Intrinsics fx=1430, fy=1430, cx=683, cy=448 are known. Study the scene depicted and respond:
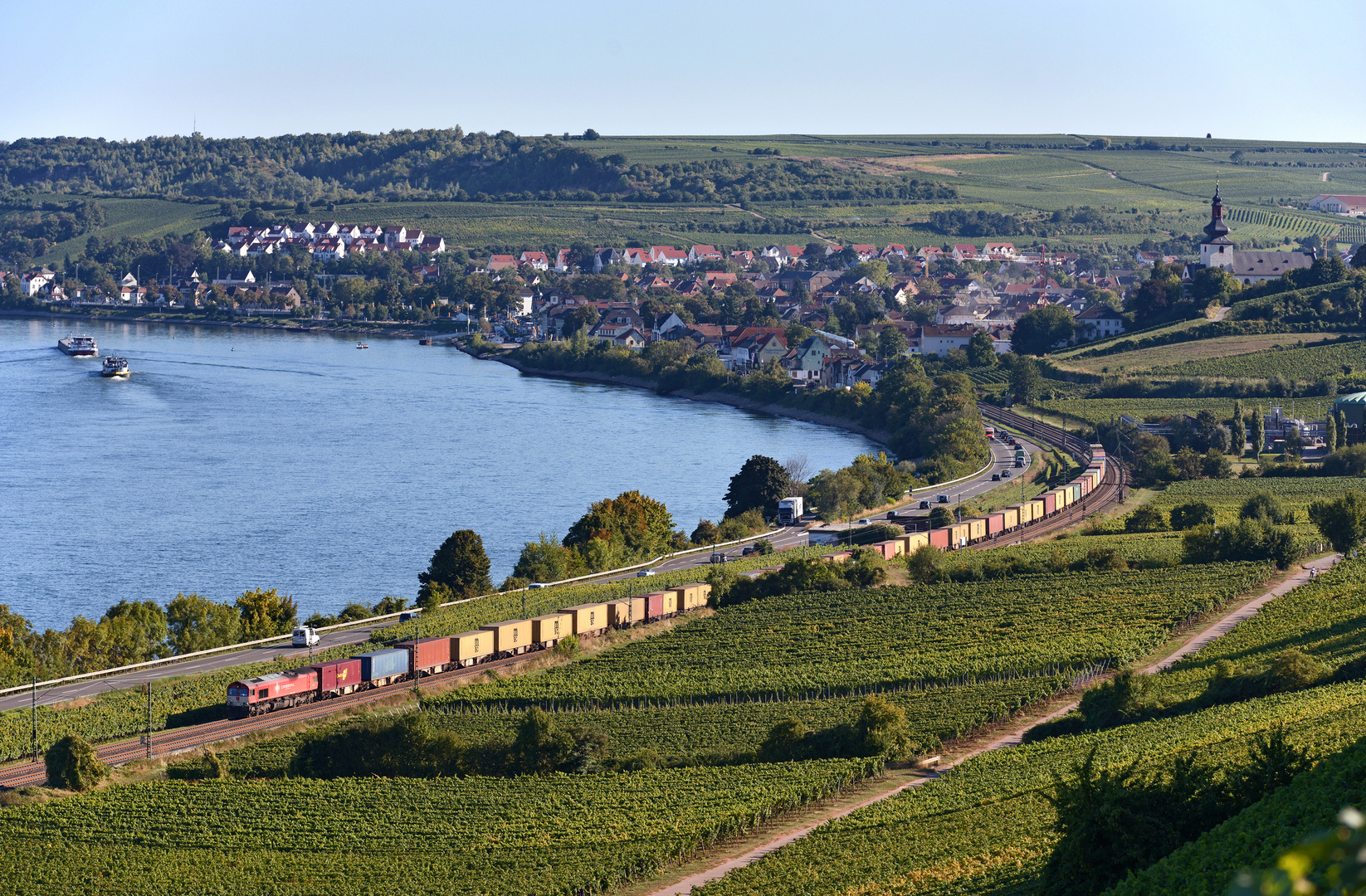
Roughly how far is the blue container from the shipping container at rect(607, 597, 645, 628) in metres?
6.35

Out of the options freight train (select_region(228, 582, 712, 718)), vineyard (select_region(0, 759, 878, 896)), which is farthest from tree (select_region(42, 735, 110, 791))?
freight train (select_region(228, 582, 712, 718))

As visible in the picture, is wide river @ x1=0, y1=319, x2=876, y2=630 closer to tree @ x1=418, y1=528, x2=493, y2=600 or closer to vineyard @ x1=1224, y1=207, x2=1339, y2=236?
tree @ x1=418, y1=528, x2=493, y2=600

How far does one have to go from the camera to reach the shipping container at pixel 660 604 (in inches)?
1470

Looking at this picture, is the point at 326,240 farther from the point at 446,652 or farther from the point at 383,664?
the point at 383,664

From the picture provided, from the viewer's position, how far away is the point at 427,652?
105ft

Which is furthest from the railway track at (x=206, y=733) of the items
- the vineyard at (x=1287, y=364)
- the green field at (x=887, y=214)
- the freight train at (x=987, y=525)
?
the green field at (x=887, y=214)

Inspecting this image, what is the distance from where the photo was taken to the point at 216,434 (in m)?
69.8

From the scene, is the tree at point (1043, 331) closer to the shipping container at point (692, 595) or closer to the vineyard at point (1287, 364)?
the vineyard at point (1287, 364)

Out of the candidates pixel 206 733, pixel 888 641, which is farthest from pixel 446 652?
pixel 888 641

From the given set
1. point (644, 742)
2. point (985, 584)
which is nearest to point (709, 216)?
point (985, 584)

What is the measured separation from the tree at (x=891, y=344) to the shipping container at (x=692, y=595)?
60314mm

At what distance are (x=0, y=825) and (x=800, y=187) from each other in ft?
570

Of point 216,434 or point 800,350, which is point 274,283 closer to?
point 800,350

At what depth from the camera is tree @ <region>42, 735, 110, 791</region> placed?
23766 mm
